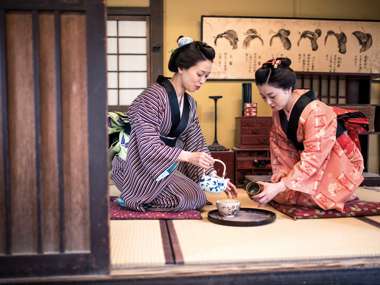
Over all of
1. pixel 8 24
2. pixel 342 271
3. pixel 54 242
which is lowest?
pixel 342 271

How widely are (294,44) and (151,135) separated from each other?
3.74 meters

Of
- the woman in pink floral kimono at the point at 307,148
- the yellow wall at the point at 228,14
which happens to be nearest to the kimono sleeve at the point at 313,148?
the woman in pink floral kimono at the point at 307,148

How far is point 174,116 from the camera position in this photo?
3098 millimetres

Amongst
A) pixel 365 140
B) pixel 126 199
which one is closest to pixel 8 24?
pixel 126 199

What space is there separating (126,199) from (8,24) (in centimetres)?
160

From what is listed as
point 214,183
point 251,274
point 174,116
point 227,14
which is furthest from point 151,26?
point 251,274

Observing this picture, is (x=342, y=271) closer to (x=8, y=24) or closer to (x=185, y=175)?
(x=185, y=175)

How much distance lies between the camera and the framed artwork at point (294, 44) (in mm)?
5926

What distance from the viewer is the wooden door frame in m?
1.77

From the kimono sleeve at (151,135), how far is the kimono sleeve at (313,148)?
2.55 feet

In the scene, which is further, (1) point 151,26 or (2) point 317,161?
(1) point 151,26

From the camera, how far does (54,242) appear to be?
1.83 m

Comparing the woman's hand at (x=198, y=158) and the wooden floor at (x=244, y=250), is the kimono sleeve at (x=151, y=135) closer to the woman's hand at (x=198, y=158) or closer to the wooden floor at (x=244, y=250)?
the woman's hand at (x=198, y=158)

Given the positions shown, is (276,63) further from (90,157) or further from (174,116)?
(90,157)
